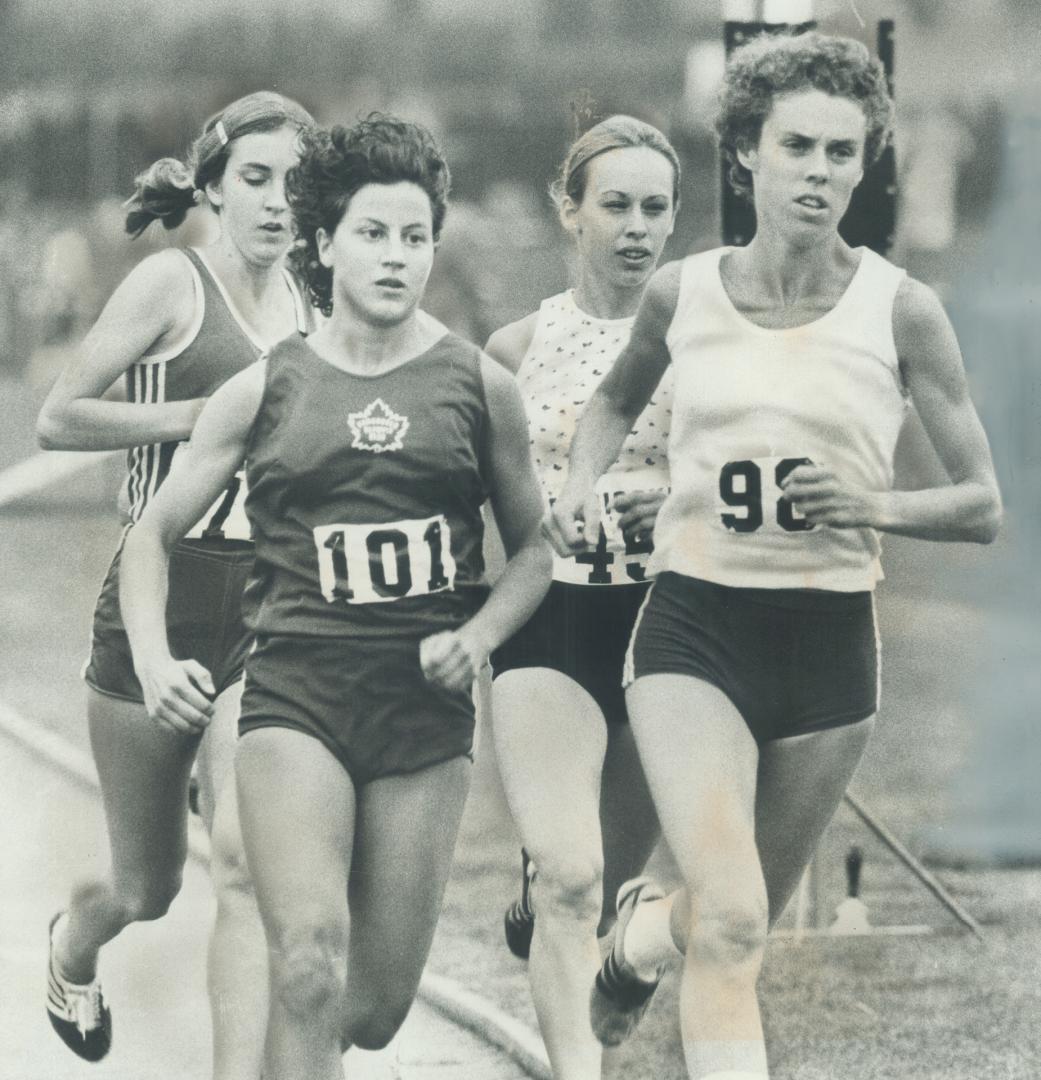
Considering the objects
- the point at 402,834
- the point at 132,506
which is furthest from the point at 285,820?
the point at 132,506

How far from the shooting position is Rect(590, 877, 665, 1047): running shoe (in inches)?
154

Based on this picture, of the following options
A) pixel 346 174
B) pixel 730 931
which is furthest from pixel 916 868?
pixel 346 174

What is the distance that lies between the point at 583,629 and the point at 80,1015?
→ 136cm

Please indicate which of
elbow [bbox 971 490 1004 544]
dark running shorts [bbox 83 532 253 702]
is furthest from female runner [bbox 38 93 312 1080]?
elbow [bbox 971 490 1004 544]

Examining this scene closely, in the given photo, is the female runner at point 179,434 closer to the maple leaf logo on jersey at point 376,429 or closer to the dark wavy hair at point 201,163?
the dark wavy hair at point 201,163

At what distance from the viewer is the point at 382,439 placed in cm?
341

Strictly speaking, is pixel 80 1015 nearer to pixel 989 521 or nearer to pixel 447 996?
pixel 447 996

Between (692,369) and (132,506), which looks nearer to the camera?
(692,369)

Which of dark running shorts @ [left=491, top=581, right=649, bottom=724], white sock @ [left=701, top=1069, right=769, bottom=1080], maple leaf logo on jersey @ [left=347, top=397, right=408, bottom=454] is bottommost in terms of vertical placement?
white sock @ [left=701, top=1069, right=769, bottom=1080]

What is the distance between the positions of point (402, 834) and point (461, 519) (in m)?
0.55

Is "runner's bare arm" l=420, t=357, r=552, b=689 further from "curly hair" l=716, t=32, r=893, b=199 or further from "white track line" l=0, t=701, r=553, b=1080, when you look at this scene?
"white track line" l=0, t=701, r=553, b=1080

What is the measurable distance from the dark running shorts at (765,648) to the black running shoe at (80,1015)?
1.43 metres

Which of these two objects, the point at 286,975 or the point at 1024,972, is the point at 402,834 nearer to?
the point at 286,975

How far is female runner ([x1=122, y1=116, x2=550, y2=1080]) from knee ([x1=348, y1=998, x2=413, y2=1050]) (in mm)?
67
